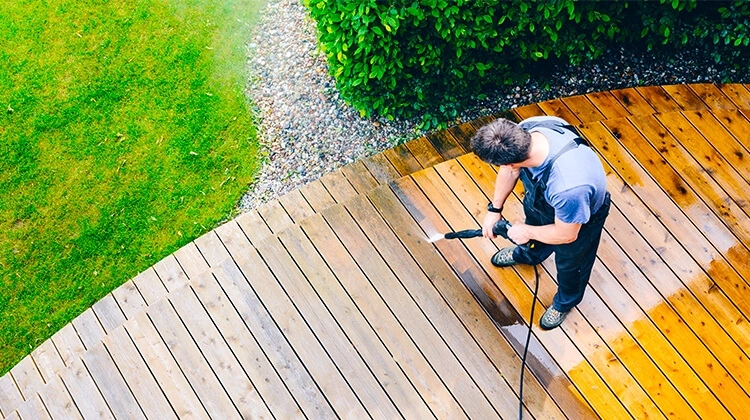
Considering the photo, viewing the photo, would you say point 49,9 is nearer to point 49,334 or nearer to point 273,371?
point 49,334

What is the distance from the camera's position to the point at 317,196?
4.55 metres

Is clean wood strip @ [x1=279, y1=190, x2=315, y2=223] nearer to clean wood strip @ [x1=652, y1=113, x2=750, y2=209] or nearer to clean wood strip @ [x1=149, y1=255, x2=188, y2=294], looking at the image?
clean wood strip @ [x1=149, y1=255, x2=188, y2=294]

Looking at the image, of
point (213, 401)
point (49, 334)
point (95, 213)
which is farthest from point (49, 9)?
point (213, 401)

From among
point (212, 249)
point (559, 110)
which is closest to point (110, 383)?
point (212, 249)

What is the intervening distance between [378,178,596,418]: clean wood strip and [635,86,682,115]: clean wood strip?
6.30ft

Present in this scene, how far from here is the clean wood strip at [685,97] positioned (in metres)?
4.74

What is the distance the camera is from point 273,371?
3811 millimetres

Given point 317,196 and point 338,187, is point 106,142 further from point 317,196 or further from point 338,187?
point 338,187

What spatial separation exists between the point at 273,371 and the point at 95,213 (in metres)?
2.38

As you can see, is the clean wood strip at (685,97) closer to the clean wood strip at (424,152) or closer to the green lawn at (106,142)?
the clean wood strip at (424,152)

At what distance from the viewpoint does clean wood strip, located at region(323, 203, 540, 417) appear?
12.1 ft

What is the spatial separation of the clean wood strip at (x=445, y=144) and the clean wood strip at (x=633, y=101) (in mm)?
1332

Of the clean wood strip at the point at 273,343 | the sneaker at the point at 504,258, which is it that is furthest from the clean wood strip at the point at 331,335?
the sneaker at the point at 504,258

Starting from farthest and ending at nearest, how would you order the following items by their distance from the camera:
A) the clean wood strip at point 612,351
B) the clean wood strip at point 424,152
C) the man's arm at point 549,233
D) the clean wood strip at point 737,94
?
the clean wood strip at point 737,94 < the clean wood strip at point 424,152 < the clean wood strip at point 612,351 < the man's arm at point 549,233
